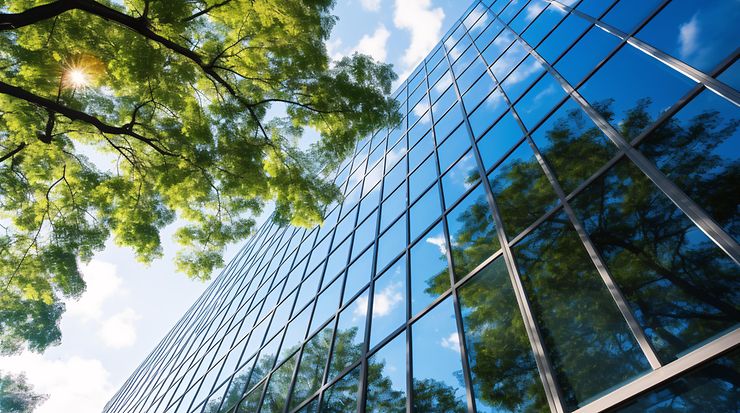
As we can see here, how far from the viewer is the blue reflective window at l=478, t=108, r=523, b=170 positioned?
6930mm

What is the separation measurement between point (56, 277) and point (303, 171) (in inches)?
305

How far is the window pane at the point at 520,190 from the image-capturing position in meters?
5.23

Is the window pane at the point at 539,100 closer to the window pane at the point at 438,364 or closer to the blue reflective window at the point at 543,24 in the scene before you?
the blue reflective window at the point at 543,24

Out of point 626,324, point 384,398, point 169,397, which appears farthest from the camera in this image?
point 169,397

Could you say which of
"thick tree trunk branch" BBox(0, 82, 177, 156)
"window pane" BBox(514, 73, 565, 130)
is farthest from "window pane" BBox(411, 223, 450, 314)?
"thick tree trunk branch" BBox(0, 82, 177, 156)

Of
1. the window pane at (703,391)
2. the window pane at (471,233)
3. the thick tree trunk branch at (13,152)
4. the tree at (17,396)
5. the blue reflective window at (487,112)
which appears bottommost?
the window pane at (703,391)

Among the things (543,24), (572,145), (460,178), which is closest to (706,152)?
(572,145)

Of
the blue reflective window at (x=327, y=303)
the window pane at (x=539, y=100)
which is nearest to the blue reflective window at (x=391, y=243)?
the blue reflective window at (x=327, y=303)

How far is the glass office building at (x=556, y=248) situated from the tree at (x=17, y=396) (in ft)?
186

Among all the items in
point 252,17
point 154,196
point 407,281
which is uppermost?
point 252,17

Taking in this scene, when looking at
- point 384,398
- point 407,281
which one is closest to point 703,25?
point 407,281

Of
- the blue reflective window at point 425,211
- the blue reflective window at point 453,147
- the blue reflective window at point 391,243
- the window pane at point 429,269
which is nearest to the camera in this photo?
the window pane at point 429,269

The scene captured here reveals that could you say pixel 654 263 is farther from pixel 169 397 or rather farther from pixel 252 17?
pixel 169 397

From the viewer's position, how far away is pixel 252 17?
912cm
